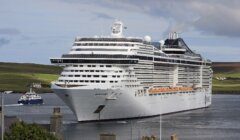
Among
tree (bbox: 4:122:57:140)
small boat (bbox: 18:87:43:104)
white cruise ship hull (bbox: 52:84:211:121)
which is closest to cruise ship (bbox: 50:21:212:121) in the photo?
white cruise ship hull (bbox: 52:84:211:121)

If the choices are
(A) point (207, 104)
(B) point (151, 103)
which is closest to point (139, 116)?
(B) point (151, 103)

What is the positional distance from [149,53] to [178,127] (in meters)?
21.6

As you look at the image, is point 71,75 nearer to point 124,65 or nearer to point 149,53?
point 124,65

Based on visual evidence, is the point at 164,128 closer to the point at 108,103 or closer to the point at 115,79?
the point at 108,103

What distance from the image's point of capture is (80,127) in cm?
9938

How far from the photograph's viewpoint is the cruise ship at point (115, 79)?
342ft

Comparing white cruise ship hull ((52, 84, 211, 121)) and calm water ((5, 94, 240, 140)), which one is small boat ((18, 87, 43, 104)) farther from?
calm water ((5, 94, 240, 140))

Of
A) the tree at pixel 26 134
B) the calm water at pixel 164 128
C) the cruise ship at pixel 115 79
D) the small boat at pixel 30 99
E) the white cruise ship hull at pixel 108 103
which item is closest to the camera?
the tree at pixel 26 134

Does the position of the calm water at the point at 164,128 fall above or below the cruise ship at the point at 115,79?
below

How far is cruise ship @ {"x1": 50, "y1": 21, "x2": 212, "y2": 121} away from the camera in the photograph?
104 meters

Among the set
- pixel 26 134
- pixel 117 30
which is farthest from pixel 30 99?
pixel 26 134

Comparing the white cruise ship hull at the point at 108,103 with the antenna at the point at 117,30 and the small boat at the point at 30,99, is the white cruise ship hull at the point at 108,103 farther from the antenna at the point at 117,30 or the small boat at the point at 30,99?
the small boat at the point at 30,99

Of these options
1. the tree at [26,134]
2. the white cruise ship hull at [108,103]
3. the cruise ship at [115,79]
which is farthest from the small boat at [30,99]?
the tree at [26,134]

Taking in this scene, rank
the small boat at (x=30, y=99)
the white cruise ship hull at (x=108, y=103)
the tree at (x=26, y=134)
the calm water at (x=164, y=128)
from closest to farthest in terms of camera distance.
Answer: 1. the tree at (x=26, y=134)
2. the calm water at (x=164, y=128)
3. the white cruise ship hull at (x=108, y=103)
4. the small boat at (x=30, y=99)
